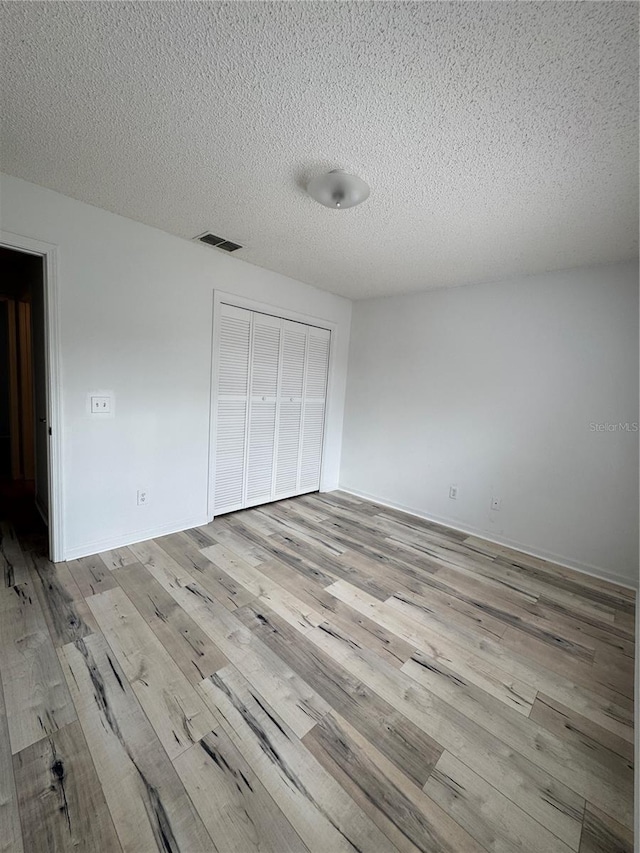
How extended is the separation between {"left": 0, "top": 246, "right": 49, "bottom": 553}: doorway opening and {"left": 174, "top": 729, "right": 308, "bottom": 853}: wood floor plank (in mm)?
2580

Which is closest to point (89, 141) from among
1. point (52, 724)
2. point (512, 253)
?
point (52, 724)

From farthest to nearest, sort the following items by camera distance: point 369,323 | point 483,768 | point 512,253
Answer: point 369,323 → point 512,253 → point 483,768

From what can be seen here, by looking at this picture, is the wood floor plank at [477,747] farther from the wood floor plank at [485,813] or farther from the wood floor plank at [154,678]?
the wood floor plank at [154,678]

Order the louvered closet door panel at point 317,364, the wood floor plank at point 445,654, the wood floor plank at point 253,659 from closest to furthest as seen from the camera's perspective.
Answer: the wood floor plank at point 253,659
the wood floor plank at point 445,654
the louvered closet door panel at point 317,364

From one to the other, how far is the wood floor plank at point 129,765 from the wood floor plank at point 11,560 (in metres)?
0.90

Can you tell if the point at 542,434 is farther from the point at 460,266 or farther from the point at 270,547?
the point at 270,547

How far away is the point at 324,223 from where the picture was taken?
7.41 ft

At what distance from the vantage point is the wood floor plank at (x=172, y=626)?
63.1 inches

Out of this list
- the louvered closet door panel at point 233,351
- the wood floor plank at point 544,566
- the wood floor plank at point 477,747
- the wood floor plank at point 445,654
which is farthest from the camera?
the louvered closet door panel at point 233,351

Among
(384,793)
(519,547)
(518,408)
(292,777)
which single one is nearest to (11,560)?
(292,777)

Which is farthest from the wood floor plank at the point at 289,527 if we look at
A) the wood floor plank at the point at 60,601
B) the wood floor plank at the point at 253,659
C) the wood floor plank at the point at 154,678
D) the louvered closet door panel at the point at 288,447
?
the wood floor plank at the point at 60,601

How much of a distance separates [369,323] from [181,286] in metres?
2.13

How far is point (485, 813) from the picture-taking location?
1.09m

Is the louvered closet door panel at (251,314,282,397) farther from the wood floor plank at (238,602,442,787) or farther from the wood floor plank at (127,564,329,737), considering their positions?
the wood floor plank at (238,602,442,787)
